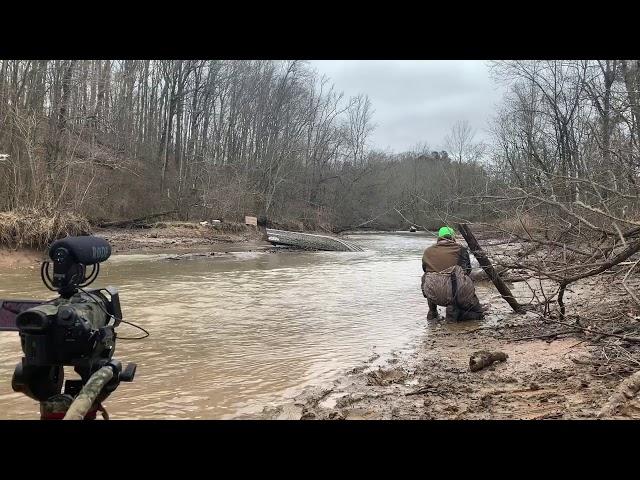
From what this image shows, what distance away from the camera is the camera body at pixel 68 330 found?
8.43 ft

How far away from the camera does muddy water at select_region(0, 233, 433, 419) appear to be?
5105mm

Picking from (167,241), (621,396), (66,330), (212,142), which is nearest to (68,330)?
(66,330)

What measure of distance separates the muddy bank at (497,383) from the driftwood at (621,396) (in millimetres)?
42

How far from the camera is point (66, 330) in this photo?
260cm

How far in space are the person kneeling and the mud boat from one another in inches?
736

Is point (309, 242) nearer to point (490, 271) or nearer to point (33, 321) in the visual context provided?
point (490, 271)

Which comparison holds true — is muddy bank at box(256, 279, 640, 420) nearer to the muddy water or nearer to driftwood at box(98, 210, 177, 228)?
the muddy water

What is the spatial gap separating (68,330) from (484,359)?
443cm

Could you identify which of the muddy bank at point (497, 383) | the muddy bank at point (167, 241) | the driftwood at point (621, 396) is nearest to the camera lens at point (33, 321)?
the muddy bank at point (497, 383)

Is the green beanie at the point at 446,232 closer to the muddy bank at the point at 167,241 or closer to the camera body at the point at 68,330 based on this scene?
the camera body at the point at 68,330

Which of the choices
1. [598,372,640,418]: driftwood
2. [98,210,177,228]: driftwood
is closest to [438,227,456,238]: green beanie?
[598,372,640,418]: driftwood

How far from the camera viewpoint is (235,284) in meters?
13.8
